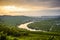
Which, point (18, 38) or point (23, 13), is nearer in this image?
point (18, 38)

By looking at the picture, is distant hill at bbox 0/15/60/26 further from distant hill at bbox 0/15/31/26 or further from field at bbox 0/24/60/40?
field at bbox 0/24/60/40

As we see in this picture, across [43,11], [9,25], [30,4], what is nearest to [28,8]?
[30,4]

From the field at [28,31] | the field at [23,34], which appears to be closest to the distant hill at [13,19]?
the field at [28,31]

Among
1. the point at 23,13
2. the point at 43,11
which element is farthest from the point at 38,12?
the point at 23,13

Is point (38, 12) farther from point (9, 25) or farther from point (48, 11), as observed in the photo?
point (9, 25)

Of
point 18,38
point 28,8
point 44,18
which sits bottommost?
point 18,38

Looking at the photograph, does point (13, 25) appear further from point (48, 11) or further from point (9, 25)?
point (48, 11)

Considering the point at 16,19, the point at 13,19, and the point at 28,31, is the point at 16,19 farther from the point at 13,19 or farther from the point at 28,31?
the point at 28,31

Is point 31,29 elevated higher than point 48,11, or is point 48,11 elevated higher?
point 48,11

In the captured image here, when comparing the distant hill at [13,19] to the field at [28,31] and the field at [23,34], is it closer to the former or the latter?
the field at [28,31]

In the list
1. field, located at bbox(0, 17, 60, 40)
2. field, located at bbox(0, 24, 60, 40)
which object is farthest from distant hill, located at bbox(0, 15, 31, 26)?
field, located at bbox(0, 24, 60, 40)
